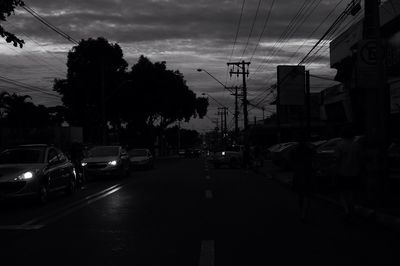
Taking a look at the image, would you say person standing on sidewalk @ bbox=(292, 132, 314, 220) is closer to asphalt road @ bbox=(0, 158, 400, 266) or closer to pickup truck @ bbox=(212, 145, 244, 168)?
asphalt road @ bbox=(0, 158, 400, 266)

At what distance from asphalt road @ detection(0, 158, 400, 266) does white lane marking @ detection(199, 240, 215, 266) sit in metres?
0.01

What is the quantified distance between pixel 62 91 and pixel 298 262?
4822 centimetres

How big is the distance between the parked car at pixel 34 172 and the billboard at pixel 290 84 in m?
22.2

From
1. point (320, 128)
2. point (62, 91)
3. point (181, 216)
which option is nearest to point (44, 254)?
point (181, 216)

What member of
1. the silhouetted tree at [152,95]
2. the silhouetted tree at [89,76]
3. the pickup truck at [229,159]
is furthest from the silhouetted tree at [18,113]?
the pickup truck at [229,159]

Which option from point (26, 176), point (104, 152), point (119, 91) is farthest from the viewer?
point (119, 91)

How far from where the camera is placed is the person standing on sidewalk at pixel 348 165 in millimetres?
9703


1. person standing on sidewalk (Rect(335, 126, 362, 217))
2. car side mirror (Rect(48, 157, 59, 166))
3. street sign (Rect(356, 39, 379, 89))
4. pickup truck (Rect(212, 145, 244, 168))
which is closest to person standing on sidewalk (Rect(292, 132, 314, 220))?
person standing on sidewalk (Rect(335, 126, 362, 217))

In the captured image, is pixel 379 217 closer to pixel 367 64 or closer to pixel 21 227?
pixel 367 64

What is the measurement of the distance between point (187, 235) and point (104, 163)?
15.6 meters

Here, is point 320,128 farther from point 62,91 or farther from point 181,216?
point 181,216

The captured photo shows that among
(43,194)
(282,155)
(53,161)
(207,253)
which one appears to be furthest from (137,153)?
(207,253)

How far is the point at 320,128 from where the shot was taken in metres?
64.4

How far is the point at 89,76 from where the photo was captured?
170ft
